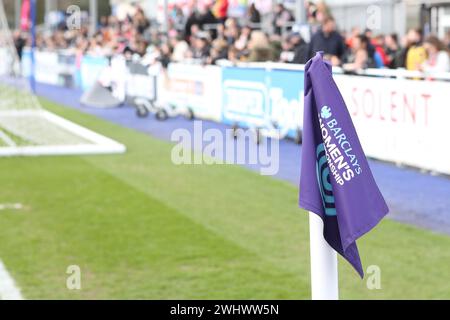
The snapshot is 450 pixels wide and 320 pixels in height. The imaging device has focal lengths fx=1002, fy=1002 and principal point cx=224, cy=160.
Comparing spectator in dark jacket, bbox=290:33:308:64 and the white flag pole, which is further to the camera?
spectator in dark jacket, bbox=290:33:308:64

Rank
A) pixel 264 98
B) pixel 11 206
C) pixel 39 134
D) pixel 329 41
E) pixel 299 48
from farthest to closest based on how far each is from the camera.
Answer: pixel 39 134 → pixel 264 98 → pixel 299 48 → pixel 329 41 → pixel 11 206

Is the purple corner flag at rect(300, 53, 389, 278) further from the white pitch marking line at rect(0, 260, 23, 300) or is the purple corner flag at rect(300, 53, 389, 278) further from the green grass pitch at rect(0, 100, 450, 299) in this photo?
the white pitch marking line at rect(0, 260, 23, 300)

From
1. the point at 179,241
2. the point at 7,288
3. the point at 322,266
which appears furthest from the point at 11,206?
the point at 322,266

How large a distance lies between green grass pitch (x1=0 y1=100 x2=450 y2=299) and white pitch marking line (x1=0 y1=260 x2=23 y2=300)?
0.07 meters

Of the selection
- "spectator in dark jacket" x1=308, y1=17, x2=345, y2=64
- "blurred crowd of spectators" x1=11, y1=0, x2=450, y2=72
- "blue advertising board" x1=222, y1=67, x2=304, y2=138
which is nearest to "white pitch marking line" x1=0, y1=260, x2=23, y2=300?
"blurred crowd of spectators" x1=11, y1=0, x2=450, y2=72

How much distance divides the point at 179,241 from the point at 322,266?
6132 millimetres

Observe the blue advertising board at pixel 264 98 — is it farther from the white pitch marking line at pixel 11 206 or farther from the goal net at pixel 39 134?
the white pitch marking line at pixel 11 206

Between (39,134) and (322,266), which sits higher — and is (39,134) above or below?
below

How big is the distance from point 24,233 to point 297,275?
3362 mm

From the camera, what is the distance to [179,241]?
10.2 meters

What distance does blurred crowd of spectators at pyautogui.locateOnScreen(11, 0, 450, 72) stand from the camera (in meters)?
16.3

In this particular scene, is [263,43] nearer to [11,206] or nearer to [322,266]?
[11,206]

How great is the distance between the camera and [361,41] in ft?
54.6

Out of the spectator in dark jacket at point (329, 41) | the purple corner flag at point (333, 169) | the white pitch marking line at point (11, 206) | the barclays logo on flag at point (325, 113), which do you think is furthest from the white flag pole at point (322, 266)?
the spectator in dark jacket at point (329, 41)
